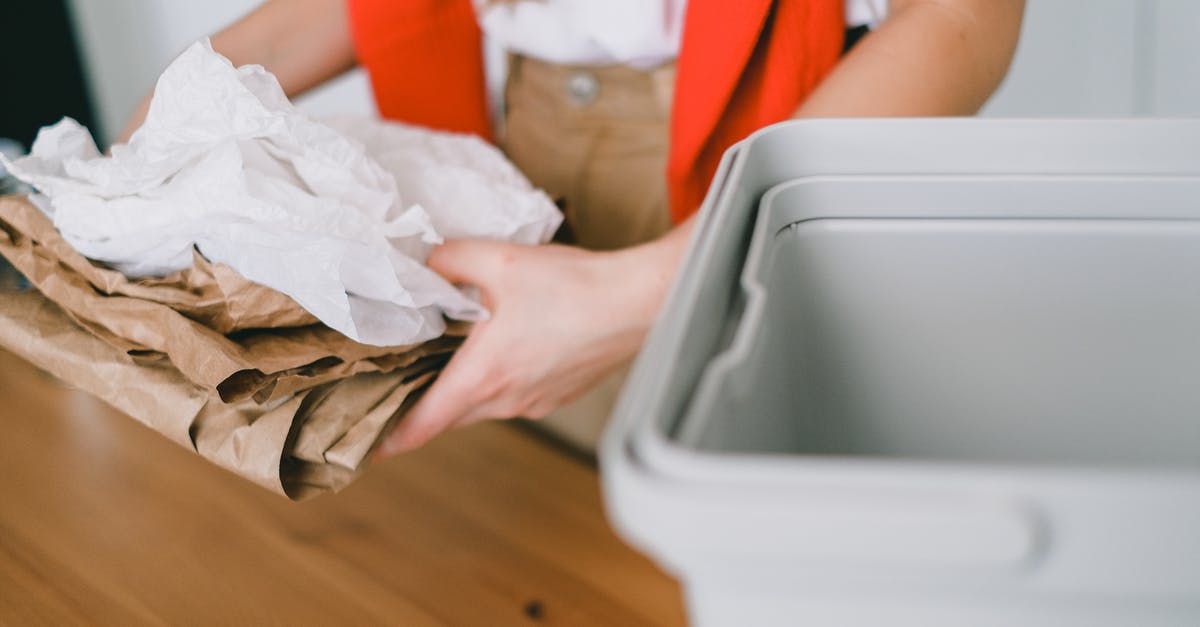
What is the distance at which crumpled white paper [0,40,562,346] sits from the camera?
50 cm

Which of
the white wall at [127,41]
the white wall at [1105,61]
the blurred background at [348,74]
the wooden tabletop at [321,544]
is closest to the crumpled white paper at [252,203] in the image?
the wooden tabletop at [321,544]

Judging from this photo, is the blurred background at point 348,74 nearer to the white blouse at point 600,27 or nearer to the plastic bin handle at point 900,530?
the white blouse at point 600,27

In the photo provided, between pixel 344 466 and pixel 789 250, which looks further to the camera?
pixel 344 466

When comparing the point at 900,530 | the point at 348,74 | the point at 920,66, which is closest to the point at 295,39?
the point at 348,74

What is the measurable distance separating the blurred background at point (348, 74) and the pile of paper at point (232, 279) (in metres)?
0.51

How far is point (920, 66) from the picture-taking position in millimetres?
597

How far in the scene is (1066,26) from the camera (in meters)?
0.96

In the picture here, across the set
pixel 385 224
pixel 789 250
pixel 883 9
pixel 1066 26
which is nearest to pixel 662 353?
pixel 789 250

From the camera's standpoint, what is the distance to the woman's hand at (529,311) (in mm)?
586

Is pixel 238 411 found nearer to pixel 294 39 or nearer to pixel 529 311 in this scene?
pixel 529 311

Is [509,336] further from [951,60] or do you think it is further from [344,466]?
[951,60]

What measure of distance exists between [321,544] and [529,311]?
0.29 m

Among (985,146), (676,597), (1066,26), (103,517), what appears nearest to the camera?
(985,146)

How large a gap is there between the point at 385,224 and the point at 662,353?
0.32m
